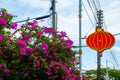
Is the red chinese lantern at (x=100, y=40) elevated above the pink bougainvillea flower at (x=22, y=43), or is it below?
above

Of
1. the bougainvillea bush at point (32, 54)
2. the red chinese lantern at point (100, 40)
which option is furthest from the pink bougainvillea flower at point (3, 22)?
the red chinese lantern at point (100, 40)

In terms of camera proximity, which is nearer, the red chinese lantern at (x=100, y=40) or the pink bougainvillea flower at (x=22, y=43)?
the pink bougainvillea flower at (x=22, y=43)

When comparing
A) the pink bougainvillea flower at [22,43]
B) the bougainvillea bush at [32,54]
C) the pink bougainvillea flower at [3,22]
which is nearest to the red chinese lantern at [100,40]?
the bougainvillea bush at [32,54]

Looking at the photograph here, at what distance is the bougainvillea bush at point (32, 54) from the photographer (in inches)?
655

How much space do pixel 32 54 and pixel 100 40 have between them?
3.35 metres

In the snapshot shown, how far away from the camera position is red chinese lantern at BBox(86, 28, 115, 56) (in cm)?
1892

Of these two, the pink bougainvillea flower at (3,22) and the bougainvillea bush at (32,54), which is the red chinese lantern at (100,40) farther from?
the pink bougainvillea flower at (3,22)

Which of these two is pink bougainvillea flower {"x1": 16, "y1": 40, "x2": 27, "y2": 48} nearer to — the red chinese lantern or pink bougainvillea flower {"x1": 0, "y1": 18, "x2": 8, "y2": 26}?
pink bougainvillea flower {"x1": 0, "y1": 18, "x2": 8, "y2": 26}

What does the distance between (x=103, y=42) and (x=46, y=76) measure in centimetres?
325

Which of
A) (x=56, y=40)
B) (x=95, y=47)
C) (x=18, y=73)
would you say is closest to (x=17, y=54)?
(x=18, y=73)

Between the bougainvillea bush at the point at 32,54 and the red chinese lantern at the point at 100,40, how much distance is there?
1149mm

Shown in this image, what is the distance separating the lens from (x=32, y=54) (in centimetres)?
1666

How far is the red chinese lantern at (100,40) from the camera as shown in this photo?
18.9 meters

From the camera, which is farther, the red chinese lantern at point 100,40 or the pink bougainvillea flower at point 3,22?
the red chinese lantern at point 100,40
